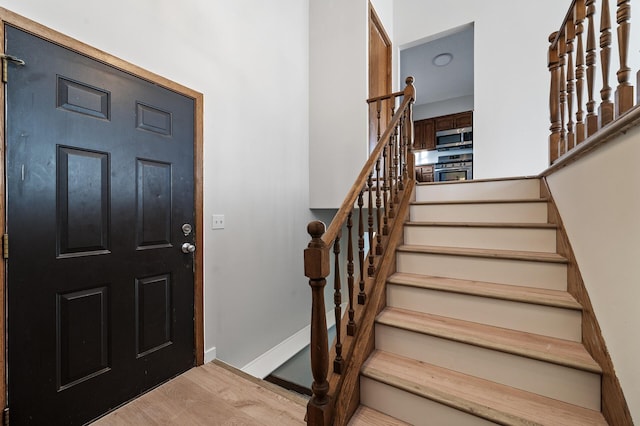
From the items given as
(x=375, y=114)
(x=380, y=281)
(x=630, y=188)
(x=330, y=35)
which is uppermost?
(x=330, y=35)

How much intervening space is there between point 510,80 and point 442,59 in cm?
166

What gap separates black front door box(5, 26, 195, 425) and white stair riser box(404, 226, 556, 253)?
161cm

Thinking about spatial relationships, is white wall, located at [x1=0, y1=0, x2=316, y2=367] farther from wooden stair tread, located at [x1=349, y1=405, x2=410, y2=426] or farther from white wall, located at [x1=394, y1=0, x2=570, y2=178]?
white wall, located at [x1=394, y1=0, x2=570, y2=178]

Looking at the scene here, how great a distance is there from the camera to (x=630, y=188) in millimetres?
974

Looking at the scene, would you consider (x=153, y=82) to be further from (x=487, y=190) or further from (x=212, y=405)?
(x=487, y=190)

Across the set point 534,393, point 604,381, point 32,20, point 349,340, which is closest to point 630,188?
point 604,381

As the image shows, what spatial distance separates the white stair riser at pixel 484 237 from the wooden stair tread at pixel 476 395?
2.71 feet

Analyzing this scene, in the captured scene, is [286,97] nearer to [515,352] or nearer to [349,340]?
[349,340]

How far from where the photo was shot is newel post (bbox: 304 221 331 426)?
1.11 meters

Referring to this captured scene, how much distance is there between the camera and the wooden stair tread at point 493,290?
1.31m

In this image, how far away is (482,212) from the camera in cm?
198

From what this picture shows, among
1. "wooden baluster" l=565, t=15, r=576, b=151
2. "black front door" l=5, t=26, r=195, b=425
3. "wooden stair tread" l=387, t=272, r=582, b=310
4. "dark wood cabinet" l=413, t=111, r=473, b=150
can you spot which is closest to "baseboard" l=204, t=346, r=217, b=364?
"black front door" l=5, t=26, r=195, b=425

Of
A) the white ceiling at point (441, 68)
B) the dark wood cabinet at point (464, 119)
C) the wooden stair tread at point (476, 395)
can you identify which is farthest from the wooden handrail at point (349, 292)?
the dark wood cabinet at point (464, 119)

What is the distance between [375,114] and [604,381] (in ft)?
8.57
